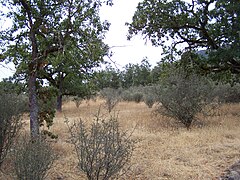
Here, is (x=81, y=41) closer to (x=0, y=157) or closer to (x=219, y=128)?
(x=0, y=157)

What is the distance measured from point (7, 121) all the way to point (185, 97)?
7.13m

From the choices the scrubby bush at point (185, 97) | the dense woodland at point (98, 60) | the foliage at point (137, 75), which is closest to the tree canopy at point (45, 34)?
the dense woodland at point (98, 60)

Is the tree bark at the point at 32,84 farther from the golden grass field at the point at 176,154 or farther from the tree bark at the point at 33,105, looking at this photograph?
the golden grass field at the point at 176,154

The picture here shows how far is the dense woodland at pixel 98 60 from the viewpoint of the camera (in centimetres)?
558

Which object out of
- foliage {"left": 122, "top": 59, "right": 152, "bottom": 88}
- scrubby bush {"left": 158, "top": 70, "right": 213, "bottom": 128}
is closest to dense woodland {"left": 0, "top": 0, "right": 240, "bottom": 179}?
scrubby bush {"left": 158, "top": 70, "right": 213, "bottom": 128}

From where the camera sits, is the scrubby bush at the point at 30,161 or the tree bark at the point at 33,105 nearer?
the scrubby bush at the point at 30,161

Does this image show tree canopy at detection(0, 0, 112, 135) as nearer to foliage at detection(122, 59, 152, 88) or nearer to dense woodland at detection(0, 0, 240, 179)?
dense woodland at detection(0, 0, 240, 179)

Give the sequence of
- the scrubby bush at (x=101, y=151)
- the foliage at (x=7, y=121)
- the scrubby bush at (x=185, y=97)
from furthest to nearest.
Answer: the scrubby bush at (x=185, y=97)
the foliage at (x=7, y=121)
the scrubby bush at (x=101, y=151)

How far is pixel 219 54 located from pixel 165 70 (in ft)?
9.26

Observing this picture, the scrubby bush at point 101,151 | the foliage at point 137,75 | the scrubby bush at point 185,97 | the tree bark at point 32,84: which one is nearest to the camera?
the scrubby bush at point 101,151

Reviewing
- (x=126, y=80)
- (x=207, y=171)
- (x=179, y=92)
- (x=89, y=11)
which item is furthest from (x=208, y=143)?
(x=126, y=80)

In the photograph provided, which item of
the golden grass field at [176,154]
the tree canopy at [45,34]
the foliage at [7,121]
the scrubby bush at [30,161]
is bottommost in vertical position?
the golden grass field at [176,154]

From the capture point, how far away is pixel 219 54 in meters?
11.0

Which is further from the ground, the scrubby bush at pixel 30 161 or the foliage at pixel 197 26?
the foliage at pixel 197 26
